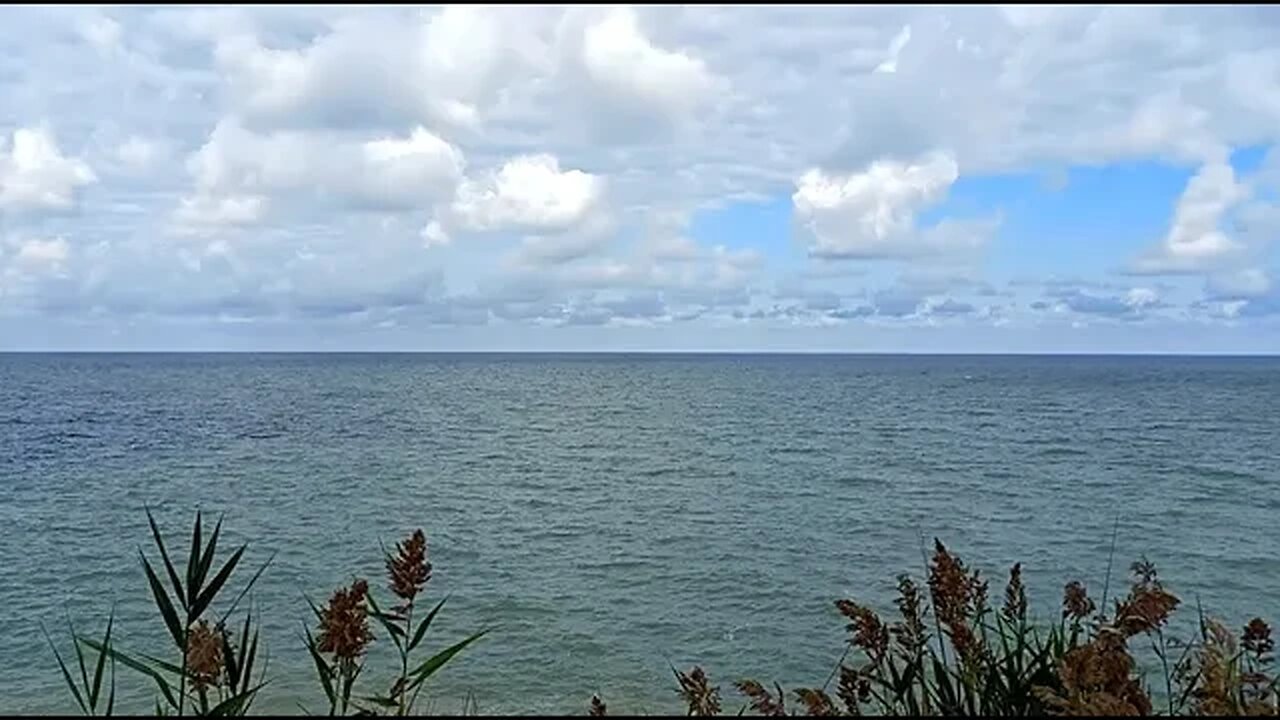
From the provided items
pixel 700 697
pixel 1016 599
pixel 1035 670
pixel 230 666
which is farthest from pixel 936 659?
pixel 230 666

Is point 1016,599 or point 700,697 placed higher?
point 1016,599

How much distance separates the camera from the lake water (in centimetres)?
1474

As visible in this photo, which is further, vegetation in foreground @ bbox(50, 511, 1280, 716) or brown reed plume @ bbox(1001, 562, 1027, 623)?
brown reed plume @ bbox(1001, 562, 1027, 623)

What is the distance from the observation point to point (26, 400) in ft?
249

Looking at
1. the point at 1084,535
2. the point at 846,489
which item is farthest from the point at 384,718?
the point at 846,489

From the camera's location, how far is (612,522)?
1011 inches

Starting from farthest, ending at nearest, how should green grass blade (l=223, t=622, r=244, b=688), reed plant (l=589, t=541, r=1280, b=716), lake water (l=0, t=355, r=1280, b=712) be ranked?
lake water (l=0, t=355, r=1280, b=712)
green grass blade (l=223, t=622, r=244, b=688)
reed plant (l=589, t=541, r=1280, b=716)

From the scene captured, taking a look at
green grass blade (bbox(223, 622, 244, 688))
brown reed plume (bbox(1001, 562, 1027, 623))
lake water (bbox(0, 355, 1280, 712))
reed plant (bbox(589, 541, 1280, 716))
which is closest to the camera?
reed plant (bbox(589, 541, 1280, 716))

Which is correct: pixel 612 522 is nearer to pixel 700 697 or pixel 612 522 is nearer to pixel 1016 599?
pixel 1016 599

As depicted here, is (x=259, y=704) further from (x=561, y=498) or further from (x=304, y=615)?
(x=561, y=498)

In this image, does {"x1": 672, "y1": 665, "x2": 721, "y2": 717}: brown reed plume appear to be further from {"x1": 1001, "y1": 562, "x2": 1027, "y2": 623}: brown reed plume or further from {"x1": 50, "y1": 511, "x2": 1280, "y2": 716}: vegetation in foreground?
{"x1": 1001, "y1": 562, "x2": 1027, "y2": 623}: brown reed plume

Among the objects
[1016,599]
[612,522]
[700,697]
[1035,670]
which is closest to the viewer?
[700,697]

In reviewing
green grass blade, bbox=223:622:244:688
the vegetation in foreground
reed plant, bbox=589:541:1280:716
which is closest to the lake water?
reed plant, bbox=589:541:1280:716

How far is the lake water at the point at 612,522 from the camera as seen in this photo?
48.4 feet
